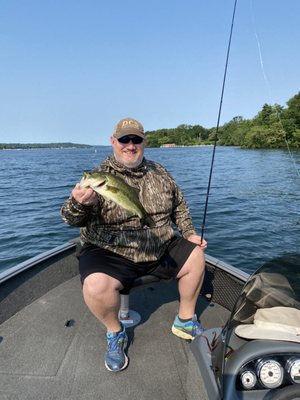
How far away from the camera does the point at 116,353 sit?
2.72 meters

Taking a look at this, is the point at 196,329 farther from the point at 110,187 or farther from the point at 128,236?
the point at 110,187

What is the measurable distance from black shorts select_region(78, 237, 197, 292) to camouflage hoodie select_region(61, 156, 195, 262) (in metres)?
0.06

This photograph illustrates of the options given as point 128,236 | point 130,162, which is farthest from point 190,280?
point 130,162

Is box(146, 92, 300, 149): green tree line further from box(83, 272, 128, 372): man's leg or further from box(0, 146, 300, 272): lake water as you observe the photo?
box(83, 272, 128, 372): man's leg

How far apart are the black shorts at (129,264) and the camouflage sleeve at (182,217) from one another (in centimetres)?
18

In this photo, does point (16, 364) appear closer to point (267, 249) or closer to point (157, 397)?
point (157, 397)

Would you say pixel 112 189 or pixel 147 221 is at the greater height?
pixel 112 189

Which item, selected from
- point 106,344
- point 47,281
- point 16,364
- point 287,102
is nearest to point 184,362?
point 106,344

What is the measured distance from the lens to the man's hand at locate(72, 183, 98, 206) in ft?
8.36

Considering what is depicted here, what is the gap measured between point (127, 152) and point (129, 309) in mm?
1606

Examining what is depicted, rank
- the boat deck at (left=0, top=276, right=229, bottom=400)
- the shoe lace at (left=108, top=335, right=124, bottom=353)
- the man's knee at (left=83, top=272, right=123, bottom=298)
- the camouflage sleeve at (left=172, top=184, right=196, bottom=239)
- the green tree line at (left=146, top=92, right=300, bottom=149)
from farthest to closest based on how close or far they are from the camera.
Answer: the green tree line at (left=146, top=92, right=300, bottom=149) < the camouflage sleeve at (left=172, top=184, right=196, bottom=239) < the shoe lace at (left=108, top=335, right=124, bottom=353) < the man's knee at (left=83, top=272, right=123, bottom=298) < the boat deck at (left=0, top=276, right=229, bottom=400)

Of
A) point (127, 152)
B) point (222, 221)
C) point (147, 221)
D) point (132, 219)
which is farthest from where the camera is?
point (222, 221)

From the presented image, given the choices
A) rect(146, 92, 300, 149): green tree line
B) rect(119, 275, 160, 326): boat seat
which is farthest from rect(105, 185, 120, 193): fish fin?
rect(146, 92, 300, 149): green tree line

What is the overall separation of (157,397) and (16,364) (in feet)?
3.78
